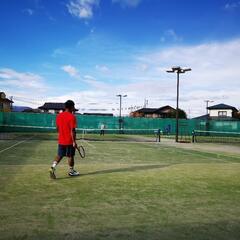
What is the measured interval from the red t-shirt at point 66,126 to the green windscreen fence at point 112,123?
118ft

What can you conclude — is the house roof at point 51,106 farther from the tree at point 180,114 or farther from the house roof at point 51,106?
the tree at point 180,114

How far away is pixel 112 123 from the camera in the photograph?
5159 cm

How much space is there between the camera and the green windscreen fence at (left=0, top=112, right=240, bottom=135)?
1857 inches

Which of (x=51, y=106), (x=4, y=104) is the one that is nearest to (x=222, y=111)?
(x=51, y=106)

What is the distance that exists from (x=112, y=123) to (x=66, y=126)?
139ft

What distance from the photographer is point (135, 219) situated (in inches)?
220

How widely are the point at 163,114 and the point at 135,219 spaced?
350ft

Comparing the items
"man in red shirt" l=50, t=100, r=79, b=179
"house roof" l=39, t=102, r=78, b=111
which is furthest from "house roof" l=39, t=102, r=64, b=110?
"man in red shirt" l=50, t=100, r=79, b=179

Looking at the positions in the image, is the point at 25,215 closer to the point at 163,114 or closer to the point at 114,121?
the point at 114,121

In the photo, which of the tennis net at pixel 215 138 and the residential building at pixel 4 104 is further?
the residential building at pixel 4 104

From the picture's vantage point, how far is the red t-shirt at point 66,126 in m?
9.08

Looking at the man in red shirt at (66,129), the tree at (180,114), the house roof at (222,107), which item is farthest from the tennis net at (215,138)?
the house roof at (222,107)

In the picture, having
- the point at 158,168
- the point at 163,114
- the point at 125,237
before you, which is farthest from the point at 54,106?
the point at 125,237

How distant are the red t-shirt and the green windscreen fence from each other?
118 feet
